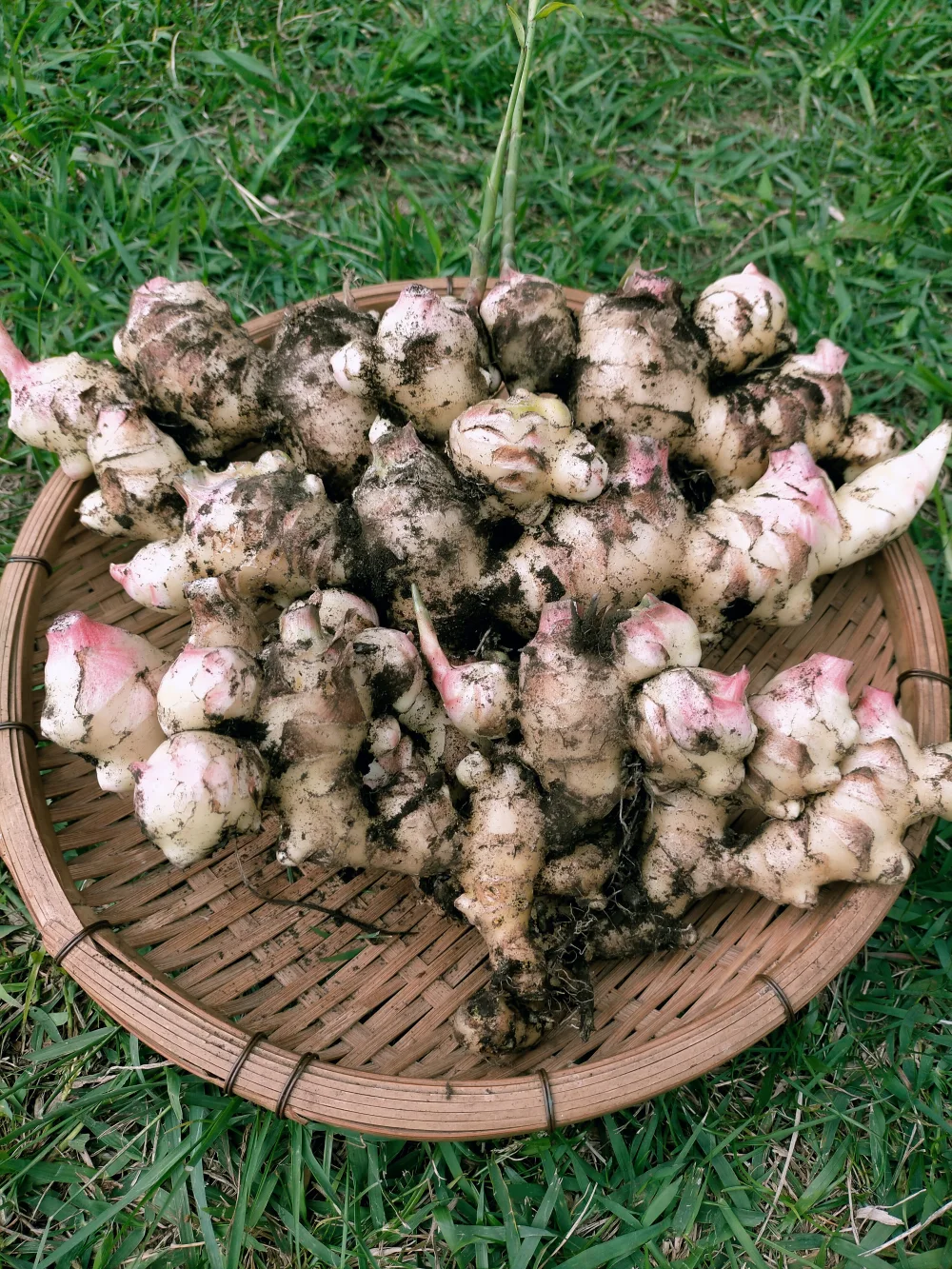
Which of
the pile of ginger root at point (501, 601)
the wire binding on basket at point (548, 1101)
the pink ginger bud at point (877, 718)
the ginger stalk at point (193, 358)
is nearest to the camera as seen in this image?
the wire binding on basket at point (548, 1101)

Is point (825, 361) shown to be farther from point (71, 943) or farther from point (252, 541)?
point (71, 943)

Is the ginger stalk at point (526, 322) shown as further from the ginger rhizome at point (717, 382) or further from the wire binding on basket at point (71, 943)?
the wire binding on basket at point (71, 943)

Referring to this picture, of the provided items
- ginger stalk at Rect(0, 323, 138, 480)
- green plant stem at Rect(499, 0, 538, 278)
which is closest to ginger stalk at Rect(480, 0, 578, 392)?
green plant stem at Rect(499, 0, 538, 278)

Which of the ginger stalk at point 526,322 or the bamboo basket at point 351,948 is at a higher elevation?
the ginger stalk at point 526,322

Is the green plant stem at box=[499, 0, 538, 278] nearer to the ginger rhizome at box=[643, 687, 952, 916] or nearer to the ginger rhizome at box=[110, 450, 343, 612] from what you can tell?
the ginger rhizome at box=[110, 450, 343, 612]

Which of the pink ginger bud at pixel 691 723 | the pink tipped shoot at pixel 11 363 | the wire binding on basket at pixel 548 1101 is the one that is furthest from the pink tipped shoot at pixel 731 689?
the pink tipped shoot at pixel 11 363

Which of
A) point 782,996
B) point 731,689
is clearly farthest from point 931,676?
point 782,996
